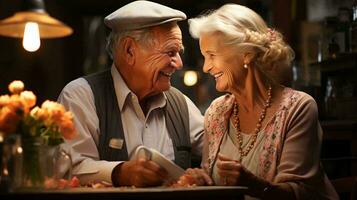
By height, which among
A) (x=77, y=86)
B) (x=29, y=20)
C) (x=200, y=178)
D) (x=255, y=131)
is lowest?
(x=200, y=178)

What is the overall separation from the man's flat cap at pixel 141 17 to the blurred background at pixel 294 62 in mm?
597

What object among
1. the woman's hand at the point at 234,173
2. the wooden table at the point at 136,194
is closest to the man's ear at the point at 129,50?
the woman's hand at the point at 234,173

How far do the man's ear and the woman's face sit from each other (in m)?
0.35

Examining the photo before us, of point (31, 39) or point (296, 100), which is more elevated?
point (31, 39)

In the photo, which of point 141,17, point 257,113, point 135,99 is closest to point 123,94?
point 135,99

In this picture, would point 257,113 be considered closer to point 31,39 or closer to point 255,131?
point 255,131

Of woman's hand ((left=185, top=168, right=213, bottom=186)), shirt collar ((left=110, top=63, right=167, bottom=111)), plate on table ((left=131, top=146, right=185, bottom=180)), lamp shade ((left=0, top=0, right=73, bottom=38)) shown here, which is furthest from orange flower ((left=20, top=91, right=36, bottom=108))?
lamp shade ((left=0, top=0, right=73, bottom=38))

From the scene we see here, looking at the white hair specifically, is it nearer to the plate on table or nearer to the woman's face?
the woman's face

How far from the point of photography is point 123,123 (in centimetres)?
301

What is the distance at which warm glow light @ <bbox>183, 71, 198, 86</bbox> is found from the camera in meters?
7.11

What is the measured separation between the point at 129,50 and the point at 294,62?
2.08m

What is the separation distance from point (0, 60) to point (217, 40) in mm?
3344

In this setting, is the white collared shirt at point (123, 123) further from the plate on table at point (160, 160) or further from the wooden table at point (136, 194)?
the wooden table at point (136, 194)

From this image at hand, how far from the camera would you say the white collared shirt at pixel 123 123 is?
2.79 m
